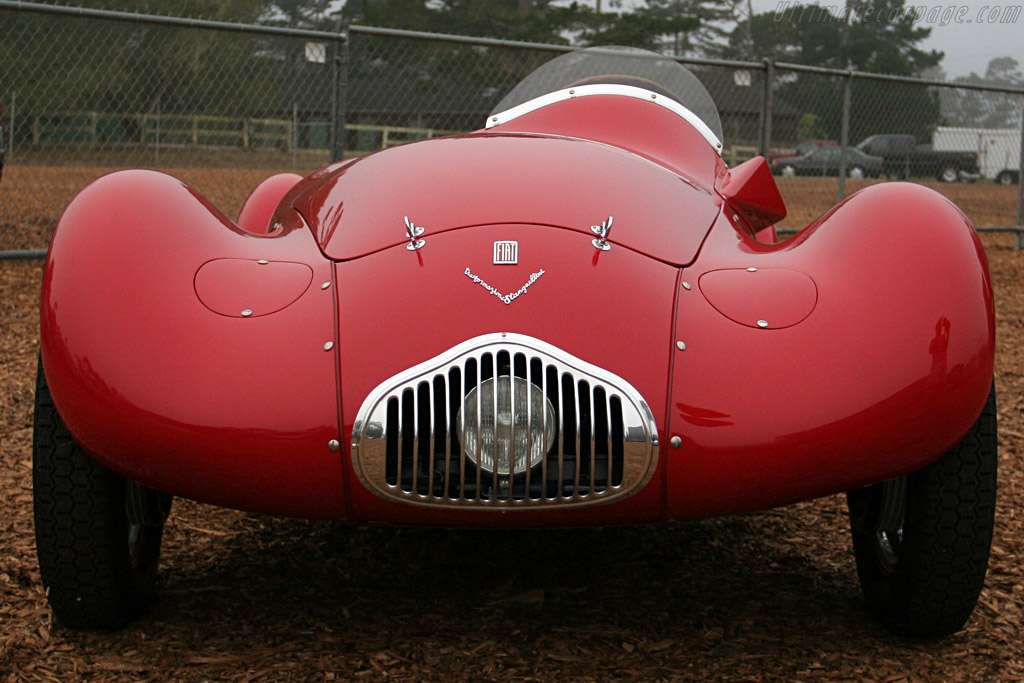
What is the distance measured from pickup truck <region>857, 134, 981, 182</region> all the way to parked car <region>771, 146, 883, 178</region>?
0.11 metres

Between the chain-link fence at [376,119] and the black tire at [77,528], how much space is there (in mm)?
4259

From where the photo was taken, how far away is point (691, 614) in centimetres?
244

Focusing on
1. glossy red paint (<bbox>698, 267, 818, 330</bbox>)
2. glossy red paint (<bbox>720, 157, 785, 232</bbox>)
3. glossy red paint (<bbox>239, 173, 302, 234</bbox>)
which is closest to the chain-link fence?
glossy red paint (<bbox>239, 173, 302, 234</bbox>)

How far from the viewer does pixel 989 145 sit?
11375 mm

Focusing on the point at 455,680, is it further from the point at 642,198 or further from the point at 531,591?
the point at 642,198

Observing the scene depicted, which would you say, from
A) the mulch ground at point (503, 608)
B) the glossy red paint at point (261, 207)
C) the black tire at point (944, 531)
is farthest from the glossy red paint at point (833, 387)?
the glossy red paint at point (261, 207)

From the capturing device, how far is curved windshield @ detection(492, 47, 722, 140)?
358cm

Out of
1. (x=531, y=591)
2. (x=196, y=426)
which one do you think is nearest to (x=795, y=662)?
(x=531, y=591)

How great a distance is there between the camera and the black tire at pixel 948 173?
11244 millimetres

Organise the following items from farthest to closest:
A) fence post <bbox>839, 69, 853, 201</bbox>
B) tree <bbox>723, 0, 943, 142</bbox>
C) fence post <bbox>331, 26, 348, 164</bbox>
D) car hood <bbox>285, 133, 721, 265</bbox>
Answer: tree <bbox>723, 0, 943, 142</bbox> < fence post <bbox>839, 69, 853, 201</bbox> < fence post <bbox>331, 26, 348, 164</bbox> < car hood <bbox>285, 133, 721, 265</bbox>

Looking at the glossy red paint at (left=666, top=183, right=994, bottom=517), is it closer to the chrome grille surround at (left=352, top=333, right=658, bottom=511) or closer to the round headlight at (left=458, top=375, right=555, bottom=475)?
the chrome grille surround at (left=352, top=333, right=658, bottom=511)

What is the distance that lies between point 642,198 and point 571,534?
104cm

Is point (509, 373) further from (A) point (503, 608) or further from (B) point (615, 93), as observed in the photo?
(B) point (615, 93)

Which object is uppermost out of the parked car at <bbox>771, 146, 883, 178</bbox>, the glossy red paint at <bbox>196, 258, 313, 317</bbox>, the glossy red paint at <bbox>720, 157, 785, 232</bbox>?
the glossy red paint at <bbox>720, 157, 785, 232</bbox>
